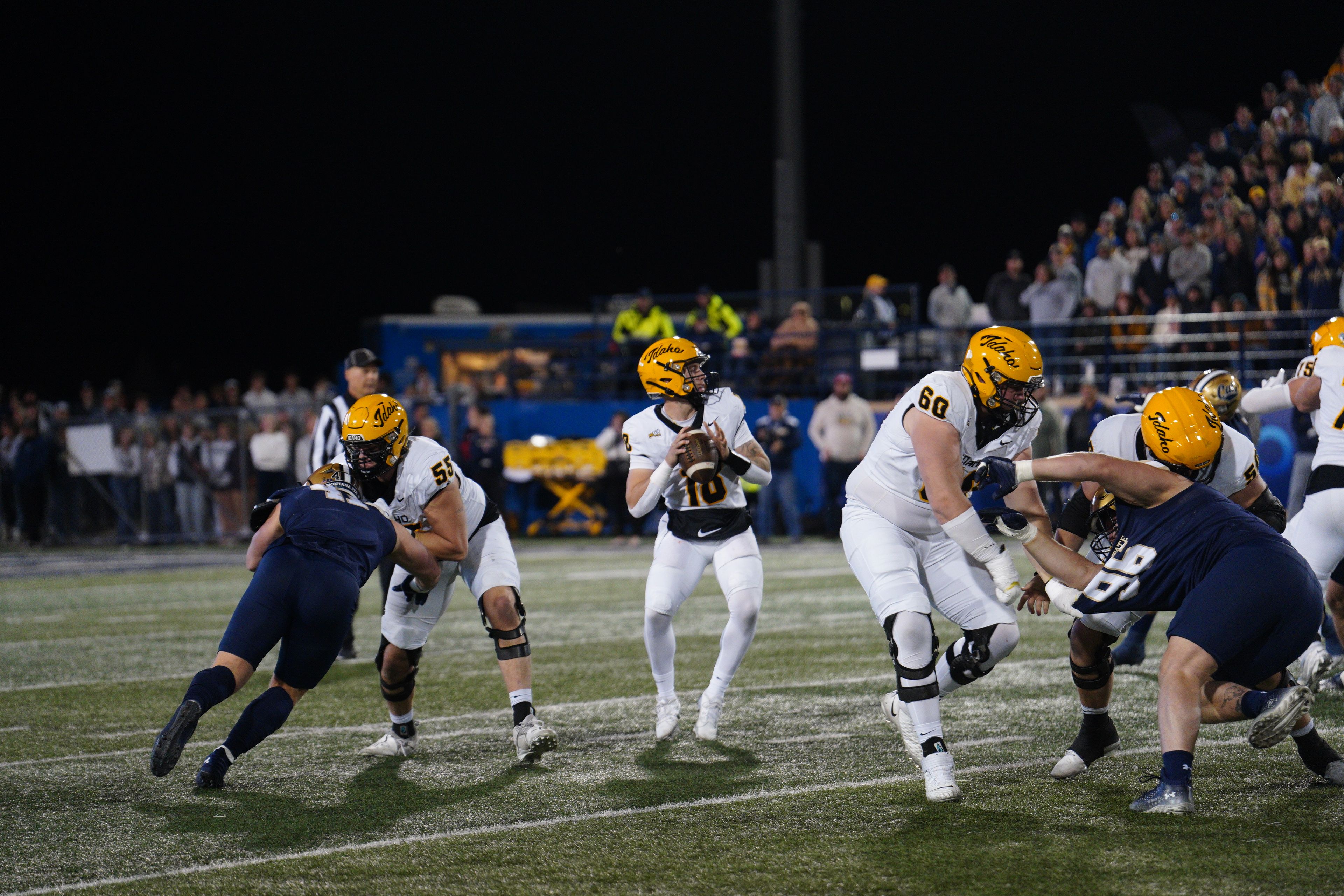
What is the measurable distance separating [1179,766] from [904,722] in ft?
3.62

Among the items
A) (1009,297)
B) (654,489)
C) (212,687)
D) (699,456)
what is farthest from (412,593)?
(1009,297)

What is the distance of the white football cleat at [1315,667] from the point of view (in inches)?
187

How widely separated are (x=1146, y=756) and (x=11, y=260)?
140ft

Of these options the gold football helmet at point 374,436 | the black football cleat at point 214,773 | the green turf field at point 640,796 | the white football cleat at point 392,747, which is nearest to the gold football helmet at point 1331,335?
the green turf field at point 640,796

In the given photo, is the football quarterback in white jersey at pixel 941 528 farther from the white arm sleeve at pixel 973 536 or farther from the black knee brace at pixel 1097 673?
the black knee brace at pixel 1097 673

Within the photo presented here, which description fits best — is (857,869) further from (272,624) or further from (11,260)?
(11,260)

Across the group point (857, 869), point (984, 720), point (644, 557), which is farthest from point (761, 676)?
point (644, 557)

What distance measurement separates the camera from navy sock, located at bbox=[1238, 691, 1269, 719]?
14.9 ft

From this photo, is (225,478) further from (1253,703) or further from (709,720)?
(1253,703)

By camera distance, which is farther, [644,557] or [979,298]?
[979,298]

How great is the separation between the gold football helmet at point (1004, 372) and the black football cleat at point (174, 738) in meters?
3.12

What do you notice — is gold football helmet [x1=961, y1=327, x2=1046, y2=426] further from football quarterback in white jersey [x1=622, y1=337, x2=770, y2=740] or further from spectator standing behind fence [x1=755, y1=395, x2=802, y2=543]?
spectator standing behind fence [x1=755, y1=395, x2=802, y2=543]

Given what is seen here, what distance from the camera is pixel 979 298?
45656 millimetres

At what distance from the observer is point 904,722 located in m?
5.28
